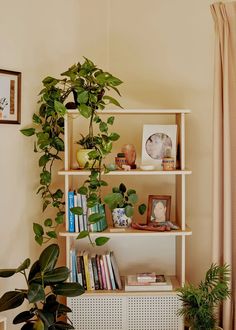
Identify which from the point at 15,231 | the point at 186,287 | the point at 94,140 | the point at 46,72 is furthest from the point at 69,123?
the point at 186,287

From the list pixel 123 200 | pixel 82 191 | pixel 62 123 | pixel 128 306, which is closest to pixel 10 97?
pixel 62 123

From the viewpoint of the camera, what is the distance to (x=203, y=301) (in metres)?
2.26

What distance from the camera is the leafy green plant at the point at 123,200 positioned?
8.23 feet

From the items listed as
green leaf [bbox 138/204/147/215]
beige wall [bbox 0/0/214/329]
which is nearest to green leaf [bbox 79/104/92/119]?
beige wall [bbox 0/0/214/329]

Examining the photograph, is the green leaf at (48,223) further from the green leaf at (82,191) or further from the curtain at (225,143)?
the curtain at (225,143)

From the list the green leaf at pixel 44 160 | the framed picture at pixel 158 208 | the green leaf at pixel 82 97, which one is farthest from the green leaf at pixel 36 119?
the framed picture at pixel 158 208

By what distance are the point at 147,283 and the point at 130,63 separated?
1410mm

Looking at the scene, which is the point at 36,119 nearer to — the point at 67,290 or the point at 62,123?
the point at 62,123

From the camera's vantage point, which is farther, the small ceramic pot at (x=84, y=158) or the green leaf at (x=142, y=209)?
the green leaf at (x=142, y=209)

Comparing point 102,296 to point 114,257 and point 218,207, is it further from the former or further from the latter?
point 218,207

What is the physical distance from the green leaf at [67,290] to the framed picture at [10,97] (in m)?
0.97

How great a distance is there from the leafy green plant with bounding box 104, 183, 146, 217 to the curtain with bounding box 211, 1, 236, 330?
474mm

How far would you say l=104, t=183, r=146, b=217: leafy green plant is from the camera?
8.23 ft

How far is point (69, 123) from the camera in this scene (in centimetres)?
257
